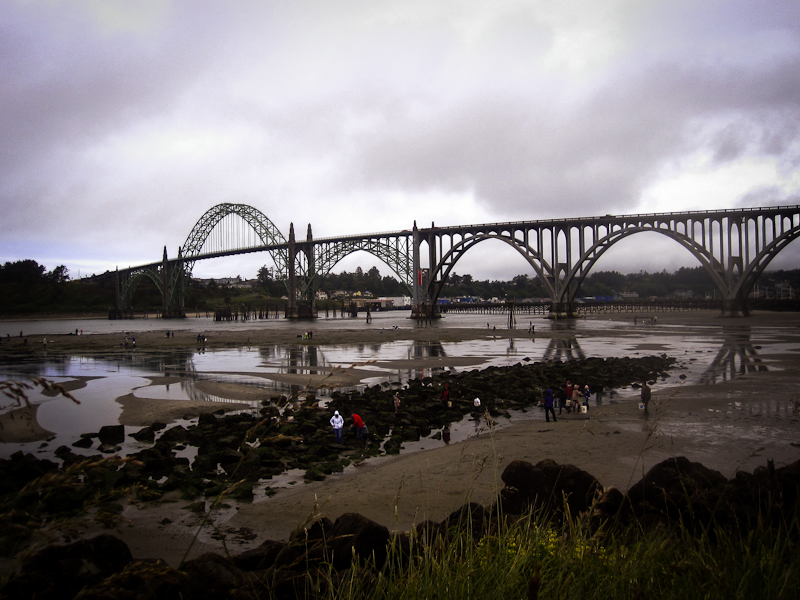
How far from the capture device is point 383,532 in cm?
556

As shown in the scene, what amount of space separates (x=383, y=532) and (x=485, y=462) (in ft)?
4.61

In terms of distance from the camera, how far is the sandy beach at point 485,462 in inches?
325

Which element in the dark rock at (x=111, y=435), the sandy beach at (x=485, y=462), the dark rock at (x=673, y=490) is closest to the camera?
the dark rock at (x=673, y=490)

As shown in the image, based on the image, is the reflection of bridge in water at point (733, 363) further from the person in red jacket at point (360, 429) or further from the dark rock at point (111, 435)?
the dark rock at point (111, 435)

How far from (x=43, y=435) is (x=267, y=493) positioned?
30.6 feet

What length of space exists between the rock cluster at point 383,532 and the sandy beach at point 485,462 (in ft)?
1.38

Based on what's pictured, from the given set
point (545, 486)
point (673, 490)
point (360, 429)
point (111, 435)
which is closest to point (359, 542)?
point (545, 486)

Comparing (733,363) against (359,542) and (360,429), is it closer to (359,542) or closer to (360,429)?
Answer: (360,429)

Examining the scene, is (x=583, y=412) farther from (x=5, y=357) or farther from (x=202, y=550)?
(x=5, y=357)

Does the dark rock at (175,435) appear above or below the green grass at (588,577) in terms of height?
below


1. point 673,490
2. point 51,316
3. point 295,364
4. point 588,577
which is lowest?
point 295,364

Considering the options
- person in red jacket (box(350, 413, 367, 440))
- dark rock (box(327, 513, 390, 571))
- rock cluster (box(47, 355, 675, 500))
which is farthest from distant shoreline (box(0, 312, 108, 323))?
dark rock (box(327, 513, 390, 571))

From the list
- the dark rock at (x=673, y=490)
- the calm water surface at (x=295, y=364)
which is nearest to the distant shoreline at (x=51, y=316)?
the calm water surface at (x=295, y=364)

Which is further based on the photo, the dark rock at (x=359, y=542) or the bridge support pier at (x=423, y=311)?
the bridge support pier at (x=423, y=311)
